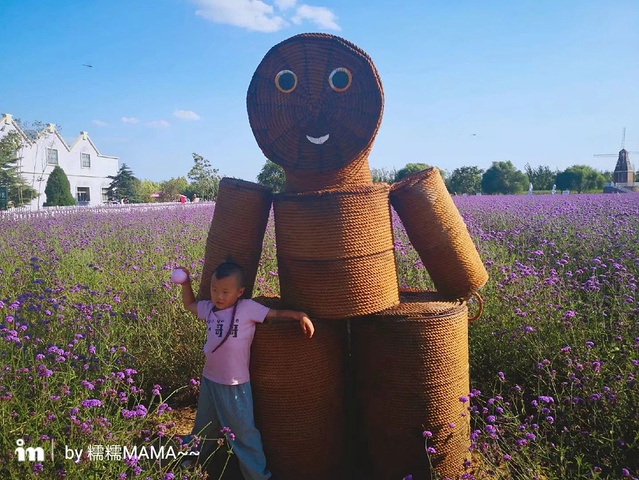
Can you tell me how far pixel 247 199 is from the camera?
237cm

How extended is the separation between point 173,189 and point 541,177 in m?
36.7

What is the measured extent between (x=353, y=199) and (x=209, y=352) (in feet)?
3.12

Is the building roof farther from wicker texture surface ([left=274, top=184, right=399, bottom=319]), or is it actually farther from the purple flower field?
wicker texture surface ([left=274, top=184, right=399, bottom=319])

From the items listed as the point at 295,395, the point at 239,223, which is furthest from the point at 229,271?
the point at 295,395

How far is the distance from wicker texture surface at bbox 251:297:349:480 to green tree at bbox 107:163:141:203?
3901 cm

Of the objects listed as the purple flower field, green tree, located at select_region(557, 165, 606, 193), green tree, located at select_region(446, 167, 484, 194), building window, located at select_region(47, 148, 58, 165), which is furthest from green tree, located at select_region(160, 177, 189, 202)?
the purple flower field

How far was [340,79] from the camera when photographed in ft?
7.49

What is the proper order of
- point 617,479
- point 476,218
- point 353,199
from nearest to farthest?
point 617,479, point 353,199, point 476,218

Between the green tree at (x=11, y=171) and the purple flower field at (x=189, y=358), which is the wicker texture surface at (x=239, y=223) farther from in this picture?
the green tree at (x=11, y=171)

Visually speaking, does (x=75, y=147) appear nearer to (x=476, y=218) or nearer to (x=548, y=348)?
(x=476, y=218)

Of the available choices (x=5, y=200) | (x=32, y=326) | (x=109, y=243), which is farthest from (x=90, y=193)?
(x=32, y=326)

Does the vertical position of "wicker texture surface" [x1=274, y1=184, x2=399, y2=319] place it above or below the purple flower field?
above

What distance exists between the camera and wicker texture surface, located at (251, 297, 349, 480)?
2.22 m

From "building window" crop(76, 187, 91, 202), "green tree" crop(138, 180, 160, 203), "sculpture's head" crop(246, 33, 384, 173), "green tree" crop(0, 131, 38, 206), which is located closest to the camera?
"sculpture's head" crop(246, 33, 384, 173)
